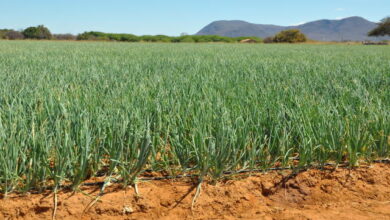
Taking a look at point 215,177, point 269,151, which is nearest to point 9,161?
point 215,177

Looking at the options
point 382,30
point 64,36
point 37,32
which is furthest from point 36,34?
point 382,30

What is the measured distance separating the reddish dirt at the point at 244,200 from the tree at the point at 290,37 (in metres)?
52.8

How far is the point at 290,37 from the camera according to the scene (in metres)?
52.8

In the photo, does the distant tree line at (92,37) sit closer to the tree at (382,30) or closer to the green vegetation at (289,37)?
the green vegetation at (289,37)

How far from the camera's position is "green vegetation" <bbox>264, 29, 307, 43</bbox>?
52094mm

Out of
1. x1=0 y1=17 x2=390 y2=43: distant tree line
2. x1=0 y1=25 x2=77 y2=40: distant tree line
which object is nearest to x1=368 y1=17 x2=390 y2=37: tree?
x1=0 y1=17 x2=390 y2=43: distant tree line

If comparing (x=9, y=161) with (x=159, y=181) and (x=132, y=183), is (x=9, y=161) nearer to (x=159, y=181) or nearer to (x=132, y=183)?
(x=132, y=183)

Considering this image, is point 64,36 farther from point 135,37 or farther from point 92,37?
point 135,37

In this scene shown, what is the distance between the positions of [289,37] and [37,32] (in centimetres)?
3750

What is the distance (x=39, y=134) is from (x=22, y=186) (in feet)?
0.75

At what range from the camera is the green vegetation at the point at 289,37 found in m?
52.1

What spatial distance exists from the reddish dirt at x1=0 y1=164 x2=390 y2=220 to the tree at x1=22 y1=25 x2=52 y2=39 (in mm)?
52596

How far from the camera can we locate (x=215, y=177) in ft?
4.72

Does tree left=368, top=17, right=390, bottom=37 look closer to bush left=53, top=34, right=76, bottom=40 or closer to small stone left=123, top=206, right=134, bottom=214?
bush left=53, top=34, right=76, bottom=40
